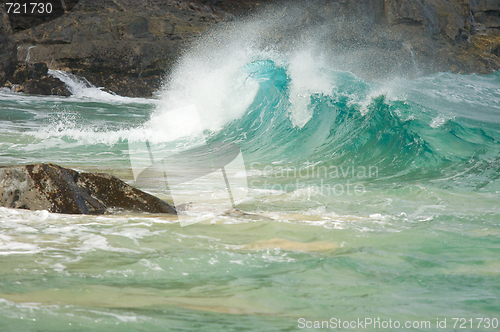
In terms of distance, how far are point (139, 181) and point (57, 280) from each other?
3.88 metres

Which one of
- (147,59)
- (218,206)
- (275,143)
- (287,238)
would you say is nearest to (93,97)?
(147,59)

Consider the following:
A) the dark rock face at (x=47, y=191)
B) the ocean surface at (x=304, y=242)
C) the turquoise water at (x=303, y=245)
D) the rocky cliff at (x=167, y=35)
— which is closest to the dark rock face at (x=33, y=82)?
the rocky cliff at (x=167, y=35)

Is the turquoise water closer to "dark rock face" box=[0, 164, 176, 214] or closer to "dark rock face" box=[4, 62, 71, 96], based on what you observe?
"dark rock face" box=[0, 164, 176, 214]

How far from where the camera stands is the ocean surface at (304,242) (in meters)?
2.18

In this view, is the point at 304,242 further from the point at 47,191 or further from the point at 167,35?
the point at 167,35

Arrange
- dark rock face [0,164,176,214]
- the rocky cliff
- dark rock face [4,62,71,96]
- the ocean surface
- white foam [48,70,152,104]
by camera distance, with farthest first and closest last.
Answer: the rocky cliff < white foam [48,70,152,104] < dark rock face [4,62,71,96] < dark rock face [0,164,176,214] < the ocean surface

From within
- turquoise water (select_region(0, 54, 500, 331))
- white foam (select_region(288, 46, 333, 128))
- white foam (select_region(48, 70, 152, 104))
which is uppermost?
white foam (select_region(48, 70, 152, 104))

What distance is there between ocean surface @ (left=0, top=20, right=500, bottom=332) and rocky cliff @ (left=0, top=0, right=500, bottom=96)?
15980 mm

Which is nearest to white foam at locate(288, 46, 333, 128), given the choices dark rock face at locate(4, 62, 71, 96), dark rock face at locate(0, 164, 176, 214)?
dark rock face at locate(0, 164, 176, 214)

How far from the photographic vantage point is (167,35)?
87.8 feet

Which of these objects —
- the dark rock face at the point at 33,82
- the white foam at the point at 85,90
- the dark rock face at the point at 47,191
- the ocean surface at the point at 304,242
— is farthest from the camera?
the white foam at the point at 85,90

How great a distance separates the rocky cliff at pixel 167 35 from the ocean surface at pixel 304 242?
629 inches

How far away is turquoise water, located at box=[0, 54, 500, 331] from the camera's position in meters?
2.19

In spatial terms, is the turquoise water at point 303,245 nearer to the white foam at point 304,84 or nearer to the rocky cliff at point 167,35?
the white foam at point 304,84
